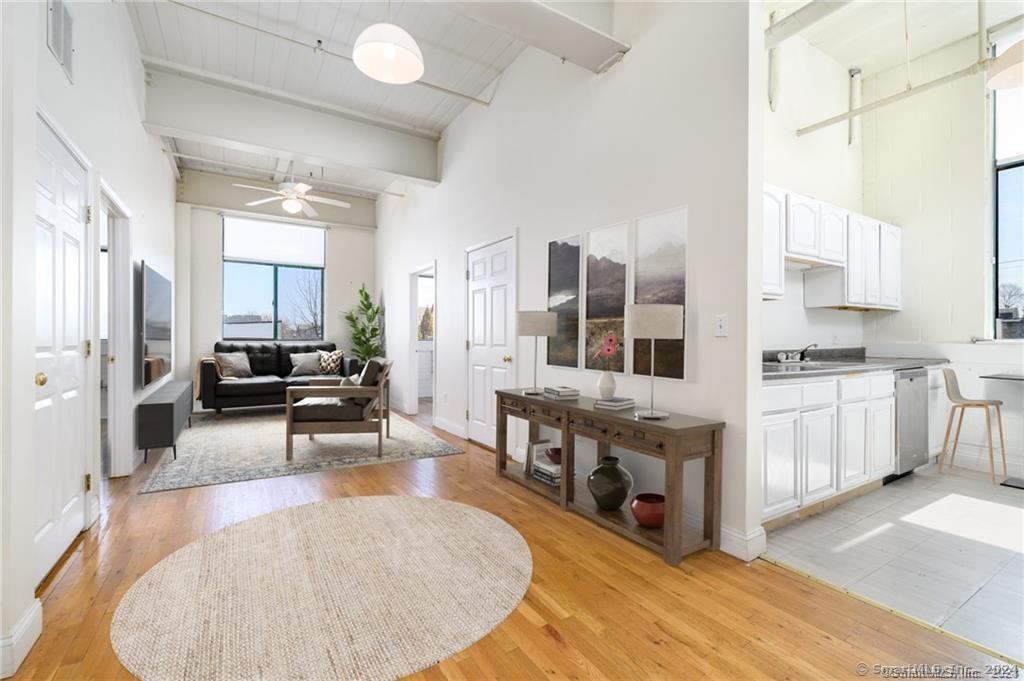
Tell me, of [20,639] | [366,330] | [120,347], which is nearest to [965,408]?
[20,639]

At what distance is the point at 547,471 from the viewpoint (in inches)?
136

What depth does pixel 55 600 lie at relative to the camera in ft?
6.66

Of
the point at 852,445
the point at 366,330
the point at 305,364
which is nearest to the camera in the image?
the point at 852,445

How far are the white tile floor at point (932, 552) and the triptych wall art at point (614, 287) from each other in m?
1.21

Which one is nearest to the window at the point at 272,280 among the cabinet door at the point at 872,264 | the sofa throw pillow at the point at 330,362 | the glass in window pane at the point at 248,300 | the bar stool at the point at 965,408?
the glass in window pane at the point at 248,300

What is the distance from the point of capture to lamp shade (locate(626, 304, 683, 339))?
2529 mm

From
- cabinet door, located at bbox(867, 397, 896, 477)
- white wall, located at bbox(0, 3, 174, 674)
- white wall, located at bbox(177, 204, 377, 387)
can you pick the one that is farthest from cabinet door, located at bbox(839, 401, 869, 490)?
white wall, located at bbox(177, 204, 377, 387)

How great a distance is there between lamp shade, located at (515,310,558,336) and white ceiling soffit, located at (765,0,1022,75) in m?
2.87

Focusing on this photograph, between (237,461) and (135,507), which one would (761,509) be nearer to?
(135,507)

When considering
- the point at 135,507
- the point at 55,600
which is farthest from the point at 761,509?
the point at 135,507

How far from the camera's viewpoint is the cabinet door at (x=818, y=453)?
9.37 feet

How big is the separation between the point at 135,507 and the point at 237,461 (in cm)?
112

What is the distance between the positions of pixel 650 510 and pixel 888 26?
15.0 ft

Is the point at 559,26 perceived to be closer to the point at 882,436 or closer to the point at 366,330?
the point at 882,436
